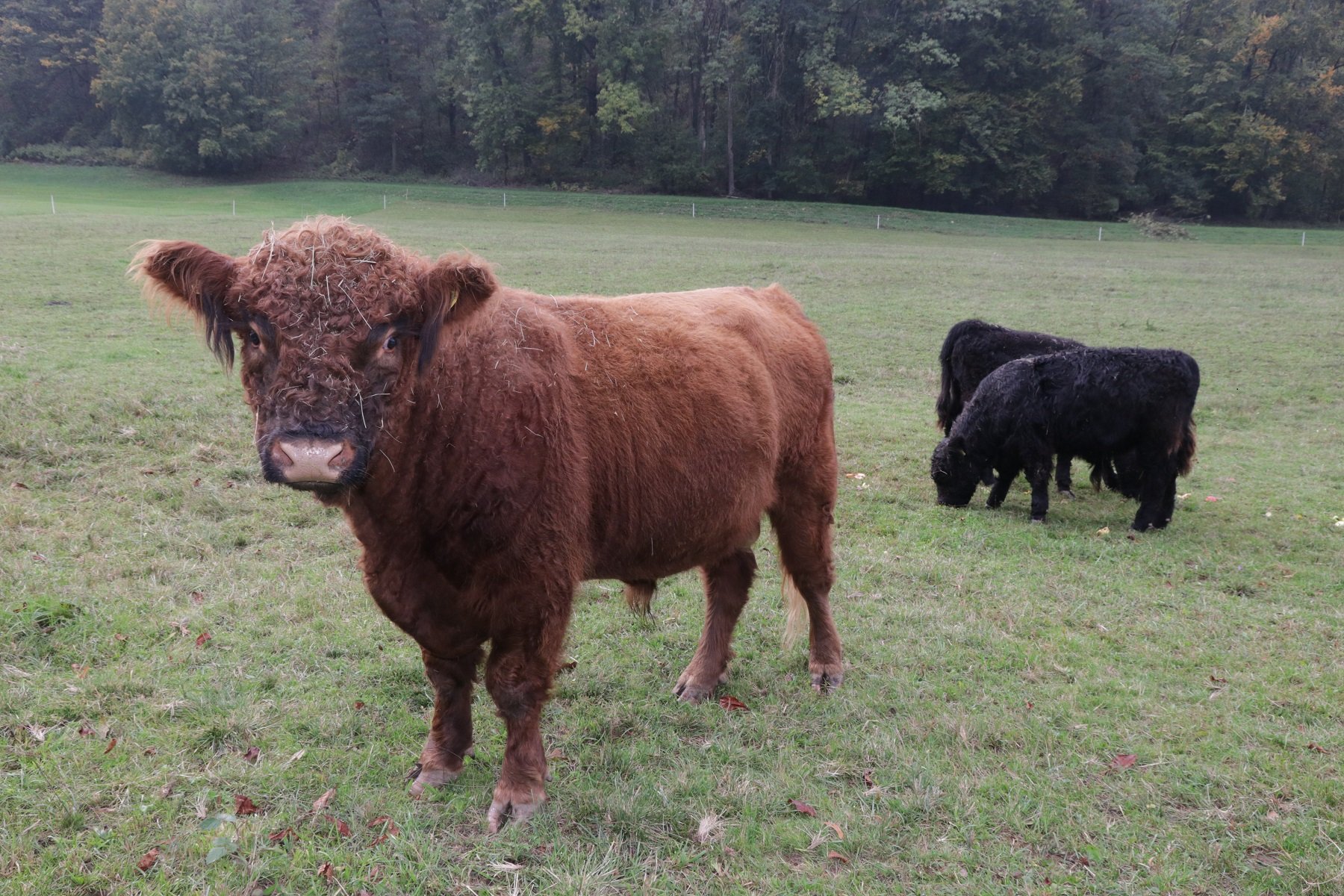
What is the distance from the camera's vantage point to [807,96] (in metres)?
59.9

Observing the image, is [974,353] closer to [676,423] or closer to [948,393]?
[948,393]

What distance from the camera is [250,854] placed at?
11.5ft

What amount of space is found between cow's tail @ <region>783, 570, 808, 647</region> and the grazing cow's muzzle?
3.36 meters

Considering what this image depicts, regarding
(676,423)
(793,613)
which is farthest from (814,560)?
(676,423)

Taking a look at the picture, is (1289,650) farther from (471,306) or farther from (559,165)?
(559,165)

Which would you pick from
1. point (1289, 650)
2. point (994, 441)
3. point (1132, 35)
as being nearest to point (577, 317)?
point (1289, 650)

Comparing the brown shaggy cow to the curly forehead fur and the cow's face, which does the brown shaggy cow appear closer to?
the curly forehead fur

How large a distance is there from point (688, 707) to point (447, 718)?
1.43m

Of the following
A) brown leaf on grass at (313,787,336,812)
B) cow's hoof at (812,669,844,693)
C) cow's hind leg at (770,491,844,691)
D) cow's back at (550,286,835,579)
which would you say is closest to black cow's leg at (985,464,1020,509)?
cow's hind leg at (770,491,844,691)

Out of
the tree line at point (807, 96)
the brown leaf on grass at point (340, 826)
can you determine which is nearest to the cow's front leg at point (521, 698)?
the brown leaf on grass at point (340, 826)

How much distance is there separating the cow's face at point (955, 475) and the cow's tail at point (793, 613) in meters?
4.27

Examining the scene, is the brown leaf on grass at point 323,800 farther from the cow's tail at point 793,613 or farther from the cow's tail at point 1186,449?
the cow's tail at point 1186,449

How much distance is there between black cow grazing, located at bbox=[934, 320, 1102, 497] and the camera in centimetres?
1185

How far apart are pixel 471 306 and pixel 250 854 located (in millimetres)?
2320
